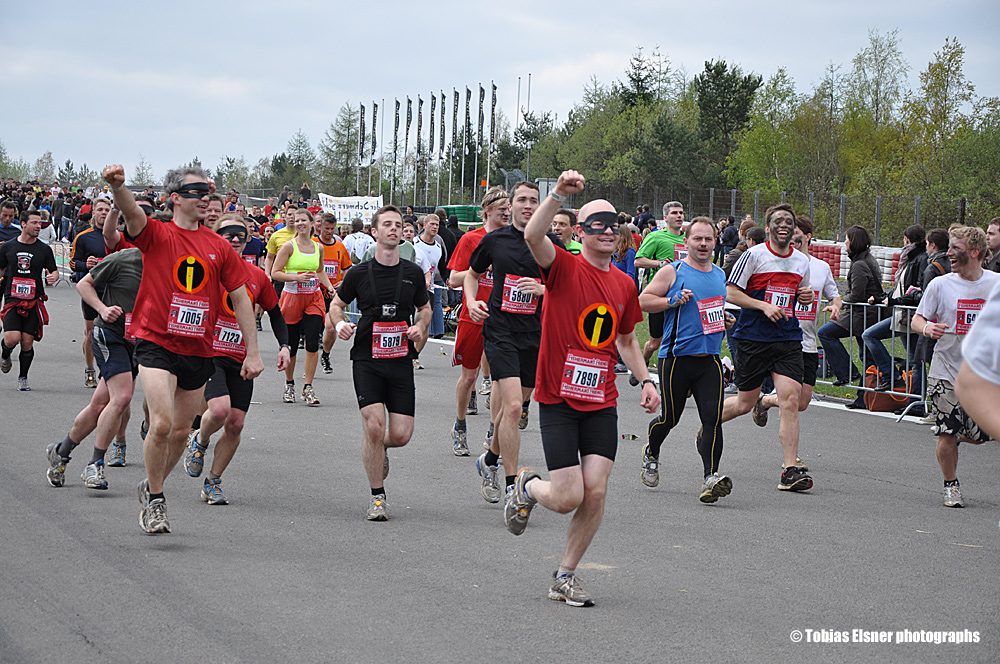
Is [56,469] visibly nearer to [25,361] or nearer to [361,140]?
[25,361]

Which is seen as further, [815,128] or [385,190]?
[385,190]

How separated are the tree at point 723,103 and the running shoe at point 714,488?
7211 cm

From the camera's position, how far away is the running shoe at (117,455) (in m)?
9.00

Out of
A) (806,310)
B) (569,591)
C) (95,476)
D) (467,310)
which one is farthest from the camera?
(806,310)

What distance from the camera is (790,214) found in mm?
8984

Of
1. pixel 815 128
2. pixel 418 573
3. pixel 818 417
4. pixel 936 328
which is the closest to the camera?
pixel 418 573

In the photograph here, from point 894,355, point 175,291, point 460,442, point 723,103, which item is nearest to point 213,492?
point 175,291

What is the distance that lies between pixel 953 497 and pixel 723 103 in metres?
73.0

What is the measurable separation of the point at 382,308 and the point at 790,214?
3.51 m

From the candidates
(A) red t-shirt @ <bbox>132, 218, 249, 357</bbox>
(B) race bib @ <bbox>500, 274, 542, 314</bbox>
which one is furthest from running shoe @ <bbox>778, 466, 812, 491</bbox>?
(A) red t-shirt @ <bbox>132, 218, 249, 357</bbox>

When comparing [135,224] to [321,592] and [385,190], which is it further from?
[385,190]

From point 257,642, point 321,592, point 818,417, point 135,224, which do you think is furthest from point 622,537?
point 818,417

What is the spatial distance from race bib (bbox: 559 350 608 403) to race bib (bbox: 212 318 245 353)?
296 cm

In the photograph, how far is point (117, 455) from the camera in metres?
9.07
